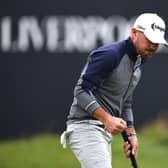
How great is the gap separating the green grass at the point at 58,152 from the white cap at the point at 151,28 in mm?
3755

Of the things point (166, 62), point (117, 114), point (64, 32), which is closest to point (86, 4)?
point (64, 32)

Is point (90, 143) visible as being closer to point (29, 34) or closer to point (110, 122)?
point (110, 122)

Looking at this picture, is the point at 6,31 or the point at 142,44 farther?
the point at 6,31

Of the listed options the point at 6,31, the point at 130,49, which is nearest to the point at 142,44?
the point at 130,49

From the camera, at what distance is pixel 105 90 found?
6906 millimetres

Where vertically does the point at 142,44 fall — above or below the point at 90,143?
above

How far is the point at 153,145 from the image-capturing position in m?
11.3

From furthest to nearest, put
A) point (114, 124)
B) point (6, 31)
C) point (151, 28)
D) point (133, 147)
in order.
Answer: point (6, 31), point (133, 147), point (151, 28), point (114, 124)

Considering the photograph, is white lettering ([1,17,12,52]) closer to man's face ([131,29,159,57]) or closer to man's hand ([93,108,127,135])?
man's face ([131,29,159,57])

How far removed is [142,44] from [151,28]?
0.12 m

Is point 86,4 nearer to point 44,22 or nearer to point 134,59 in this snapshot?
point 44,22

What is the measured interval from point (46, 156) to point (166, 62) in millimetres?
1602

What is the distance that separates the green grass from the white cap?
3.76 meters

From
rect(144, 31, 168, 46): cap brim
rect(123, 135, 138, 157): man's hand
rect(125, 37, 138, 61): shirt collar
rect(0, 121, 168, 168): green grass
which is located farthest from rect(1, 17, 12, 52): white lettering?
rect(144, 31, 168, 46): cap brim
